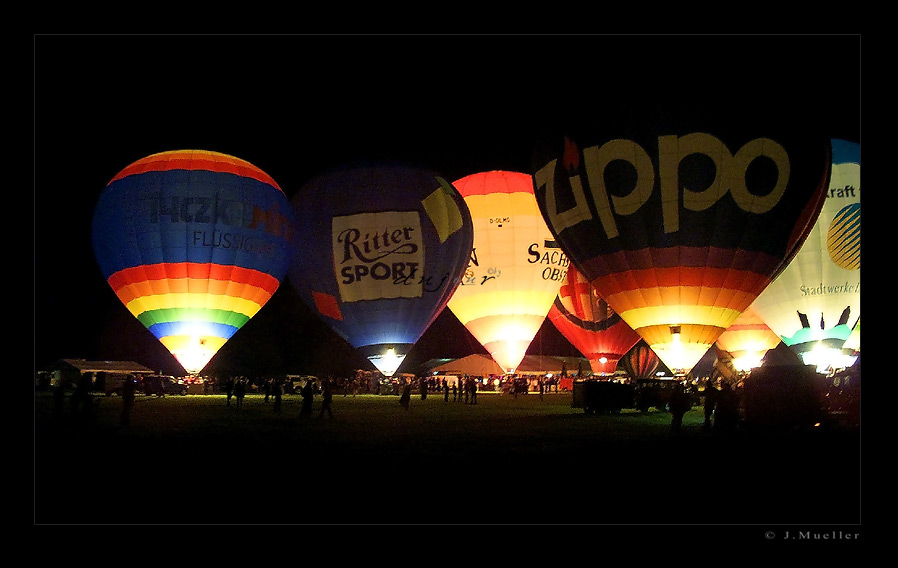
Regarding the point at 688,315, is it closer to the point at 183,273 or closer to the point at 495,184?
the point at 495,184

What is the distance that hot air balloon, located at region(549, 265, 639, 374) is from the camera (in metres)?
29.2

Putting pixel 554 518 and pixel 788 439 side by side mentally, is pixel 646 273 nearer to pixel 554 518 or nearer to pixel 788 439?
pixel 788 439

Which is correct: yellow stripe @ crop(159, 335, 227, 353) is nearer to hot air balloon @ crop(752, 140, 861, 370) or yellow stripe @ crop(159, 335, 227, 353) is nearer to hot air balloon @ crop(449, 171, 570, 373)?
hot air balloon @ crop(449, 171, 570, 373)

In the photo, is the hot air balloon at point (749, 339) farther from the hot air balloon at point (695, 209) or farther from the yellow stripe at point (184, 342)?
the yellow stripe at point (184, 342)

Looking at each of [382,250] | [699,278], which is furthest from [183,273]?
[699,278]

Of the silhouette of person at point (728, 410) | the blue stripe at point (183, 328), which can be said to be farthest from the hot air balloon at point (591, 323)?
the silhouette of person at point (728, 410)

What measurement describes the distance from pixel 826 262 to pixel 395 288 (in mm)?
11097

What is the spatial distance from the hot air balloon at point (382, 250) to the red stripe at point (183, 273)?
1.72m

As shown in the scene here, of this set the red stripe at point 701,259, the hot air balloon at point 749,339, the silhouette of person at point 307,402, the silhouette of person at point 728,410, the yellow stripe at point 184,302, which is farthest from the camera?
the hot air balloon at point 749,339

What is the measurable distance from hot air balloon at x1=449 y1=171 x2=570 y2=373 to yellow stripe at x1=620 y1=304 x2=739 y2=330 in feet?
28.1

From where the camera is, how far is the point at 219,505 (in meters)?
6.27

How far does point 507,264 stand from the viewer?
25188 mm

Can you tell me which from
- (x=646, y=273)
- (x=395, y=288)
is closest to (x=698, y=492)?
(x=646, y=273)

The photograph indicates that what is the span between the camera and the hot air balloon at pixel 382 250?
2136 cm
